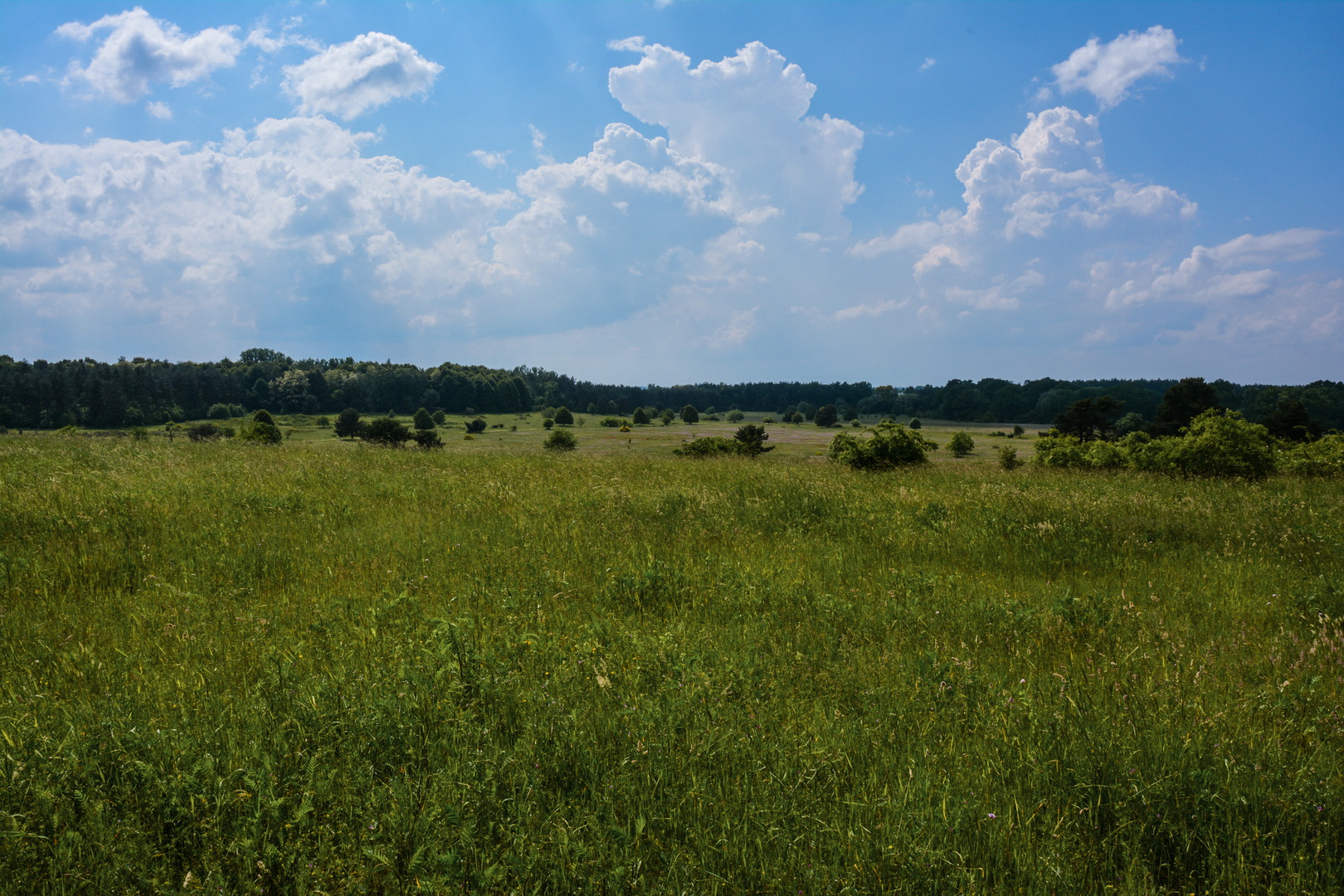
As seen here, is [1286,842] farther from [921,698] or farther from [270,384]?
[270,384]

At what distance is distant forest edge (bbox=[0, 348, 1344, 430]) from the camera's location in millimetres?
85875

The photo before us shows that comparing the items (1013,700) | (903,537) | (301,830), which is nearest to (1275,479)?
(903,537)

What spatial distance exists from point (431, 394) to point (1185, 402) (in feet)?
376

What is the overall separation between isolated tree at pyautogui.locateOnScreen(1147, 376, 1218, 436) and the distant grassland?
182 feet

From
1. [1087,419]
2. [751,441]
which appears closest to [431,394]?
[751,441]

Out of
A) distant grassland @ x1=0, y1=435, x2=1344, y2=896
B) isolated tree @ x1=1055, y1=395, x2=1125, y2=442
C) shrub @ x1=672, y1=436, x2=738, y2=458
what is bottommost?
distant grassland @ x1=0, y1=435, x2=1344, y2=896

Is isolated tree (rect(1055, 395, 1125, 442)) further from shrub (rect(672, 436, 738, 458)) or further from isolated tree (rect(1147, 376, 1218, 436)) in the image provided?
shrub (rect(672, 436, 738, 458))

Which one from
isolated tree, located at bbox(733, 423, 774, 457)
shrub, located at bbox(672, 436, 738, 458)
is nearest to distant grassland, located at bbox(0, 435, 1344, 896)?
isolated tree, located at bbox(733, 423, 774, 457)

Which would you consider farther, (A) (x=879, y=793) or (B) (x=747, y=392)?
(B) (x=747, y=392)

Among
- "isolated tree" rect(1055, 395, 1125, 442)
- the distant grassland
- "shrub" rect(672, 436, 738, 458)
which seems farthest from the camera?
"isolated tree" rect(1055, 395, 1125, 442)

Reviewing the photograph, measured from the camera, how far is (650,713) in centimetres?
316

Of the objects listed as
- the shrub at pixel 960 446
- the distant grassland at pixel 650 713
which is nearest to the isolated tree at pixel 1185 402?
the shrub at pixel 960 446

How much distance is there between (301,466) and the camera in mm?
12242

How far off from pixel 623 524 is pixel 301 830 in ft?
18.5
